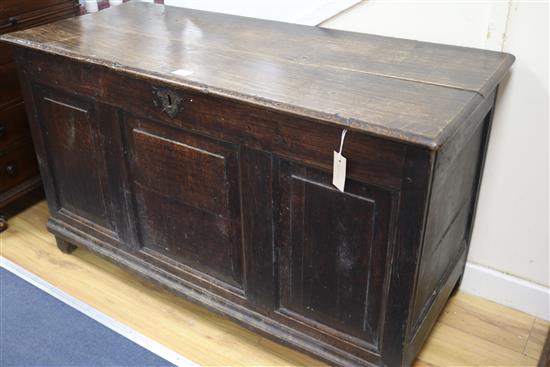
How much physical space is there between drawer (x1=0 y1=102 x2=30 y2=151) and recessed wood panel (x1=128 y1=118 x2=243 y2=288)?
2.61ft

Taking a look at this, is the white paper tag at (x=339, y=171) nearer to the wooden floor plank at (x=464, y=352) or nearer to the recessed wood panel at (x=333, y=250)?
the recessed wood panel at (x=333, y=250)

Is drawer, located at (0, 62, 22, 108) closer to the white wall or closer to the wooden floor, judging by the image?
the wooden floor

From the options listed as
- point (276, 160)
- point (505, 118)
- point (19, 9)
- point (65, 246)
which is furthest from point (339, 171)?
point (19, 9)

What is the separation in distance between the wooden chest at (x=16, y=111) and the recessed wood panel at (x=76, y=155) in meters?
0.40

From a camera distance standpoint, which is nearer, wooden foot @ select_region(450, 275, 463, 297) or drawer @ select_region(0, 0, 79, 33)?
wooden foot @ select_region(450, 275, 463, 297)

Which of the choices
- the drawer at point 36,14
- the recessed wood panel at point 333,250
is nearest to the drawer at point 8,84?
the drawer at point 36,14

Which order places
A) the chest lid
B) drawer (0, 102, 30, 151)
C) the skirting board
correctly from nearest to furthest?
the chest lid → the skirting board → drawer (0, 102, 30, 151)

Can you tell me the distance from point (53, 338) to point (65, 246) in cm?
42

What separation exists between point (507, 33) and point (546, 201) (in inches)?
19.0

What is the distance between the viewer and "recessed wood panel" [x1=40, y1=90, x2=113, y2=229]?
172 centimetres

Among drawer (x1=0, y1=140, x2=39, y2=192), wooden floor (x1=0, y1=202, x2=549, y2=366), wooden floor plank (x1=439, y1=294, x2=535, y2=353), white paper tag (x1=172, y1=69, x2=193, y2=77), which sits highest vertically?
white paper tag (x1=172, y1=69, x2=193, y2=77)

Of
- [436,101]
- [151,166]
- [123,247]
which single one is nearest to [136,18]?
[151,166]

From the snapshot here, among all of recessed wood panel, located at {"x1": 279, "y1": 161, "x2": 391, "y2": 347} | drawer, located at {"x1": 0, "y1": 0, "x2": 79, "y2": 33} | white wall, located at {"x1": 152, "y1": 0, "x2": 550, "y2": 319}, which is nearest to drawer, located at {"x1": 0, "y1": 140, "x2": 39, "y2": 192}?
drawer, located at {"x1": 0, "y1": 0, "x2": 79, "y2": 33}

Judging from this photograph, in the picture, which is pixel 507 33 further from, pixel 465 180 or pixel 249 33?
pixel 249 33
